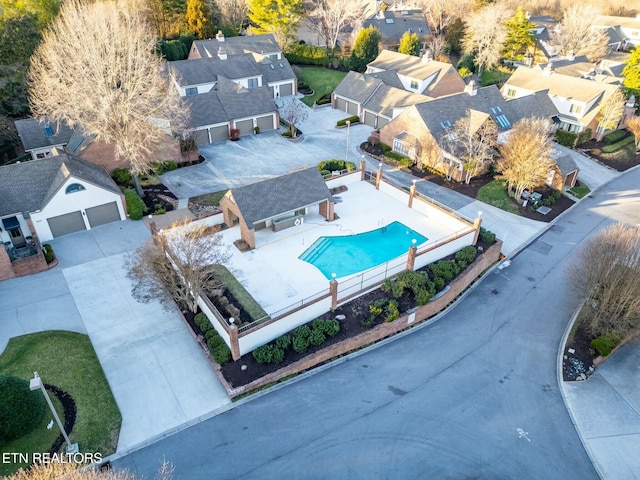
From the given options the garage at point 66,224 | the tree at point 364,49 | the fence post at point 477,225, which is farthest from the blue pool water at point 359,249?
the tree at point 364,49

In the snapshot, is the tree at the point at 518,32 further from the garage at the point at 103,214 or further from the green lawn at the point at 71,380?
the green lawn at the point at 71,380

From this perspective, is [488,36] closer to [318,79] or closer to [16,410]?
[318,79]

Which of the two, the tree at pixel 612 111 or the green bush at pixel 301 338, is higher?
the tree at pixel 612 111

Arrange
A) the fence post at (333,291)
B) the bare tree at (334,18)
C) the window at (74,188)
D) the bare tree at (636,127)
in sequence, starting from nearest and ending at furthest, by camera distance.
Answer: the fence post at (333,291), the window at (74,188), the bare tree at (636,127), the bare tree at (334,18)

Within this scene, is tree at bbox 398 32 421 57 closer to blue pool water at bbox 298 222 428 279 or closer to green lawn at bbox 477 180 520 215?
green lawn at bbox 477 180 520 215

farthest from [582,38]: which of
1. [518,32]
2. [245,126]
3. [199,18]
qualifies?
[199,18]

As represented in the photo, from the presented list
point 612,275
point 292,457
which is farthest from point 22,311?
point 612,275
